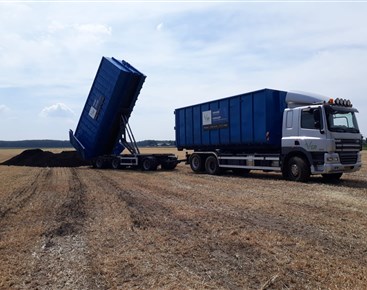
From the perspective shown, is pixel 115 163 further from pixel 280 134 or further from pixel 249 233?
pixel 249 233

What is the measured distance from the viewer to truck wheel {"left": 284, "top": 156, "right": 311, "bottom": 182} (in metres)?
12.5

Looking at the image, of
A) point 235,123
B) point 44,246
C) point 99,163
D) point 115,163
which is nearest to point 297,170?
point 235,123

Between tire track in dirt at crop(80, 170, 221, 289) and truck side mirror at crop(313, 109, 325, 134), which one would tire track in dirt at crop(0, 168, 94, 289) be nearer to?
tire track in dirt at crop(80, 170, 221, 289)

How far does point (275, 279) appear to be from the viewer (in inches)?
152

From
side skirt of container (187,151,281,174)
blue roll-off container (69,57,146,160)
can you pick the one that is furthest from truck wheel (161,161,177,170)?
blue roll-off container (69,57,146,160)

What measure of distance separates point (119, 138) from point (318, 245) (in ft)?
52.5

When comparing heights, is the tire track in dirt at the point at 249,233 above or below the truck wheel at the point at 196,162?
below

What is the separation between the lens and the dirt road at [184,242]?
3918 millimetres

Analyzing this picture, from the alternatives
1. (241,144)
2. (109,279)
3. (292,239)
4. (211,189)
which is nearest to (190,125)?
(241,144)

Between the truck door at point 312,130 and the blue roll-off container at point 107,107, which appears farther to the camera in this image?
the blue roll-off container at point 107,107

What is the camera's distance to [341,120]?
40.8 ft

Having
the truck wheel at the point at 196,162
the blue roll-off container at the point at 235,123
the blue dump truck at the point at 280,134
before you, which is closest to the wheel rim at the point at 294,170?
the blue dump truck at the point at 280,134

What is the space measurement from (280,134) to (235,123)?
1969 millimetres

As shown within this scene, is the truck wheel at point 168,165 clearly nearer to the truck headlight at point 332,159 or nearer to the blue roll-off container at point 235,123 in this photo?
the blue roll-off container at point 235,123
